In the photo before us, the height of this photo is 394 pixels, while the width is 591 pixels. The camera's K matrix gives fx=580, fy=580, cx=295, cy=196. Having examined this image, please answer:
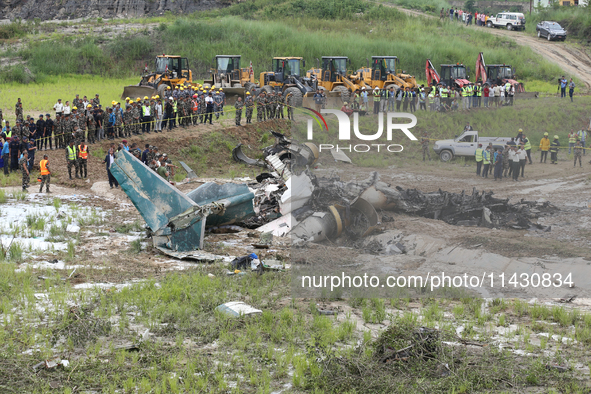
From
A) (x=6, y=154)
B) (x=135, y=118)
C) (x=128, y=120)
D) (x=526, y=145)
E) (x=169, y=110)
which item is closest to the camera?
(x=526, y=145)

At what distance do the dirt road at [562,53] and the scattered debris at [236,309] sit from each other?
33.7 metres

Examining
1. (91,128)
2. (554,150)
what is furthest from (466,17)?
(554,150)

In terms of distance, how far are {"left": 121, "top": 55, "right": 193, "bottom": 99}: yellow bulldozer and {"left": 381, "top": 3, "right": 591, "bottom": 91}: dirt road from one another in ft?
80.5

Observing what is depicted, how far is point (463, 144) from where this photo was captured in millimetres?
10117

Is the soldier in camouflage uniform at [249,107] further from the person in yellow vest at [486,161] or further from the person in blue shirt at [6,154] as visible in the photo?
the person in yellow vest at [486,161]

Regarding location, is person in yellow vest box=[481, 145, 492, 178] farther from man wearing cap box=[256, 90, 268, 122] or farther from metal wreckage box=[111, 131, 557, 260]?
man wearing cap box=[256, 90, 268, 122]

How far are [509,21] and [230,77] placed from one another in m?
29.7

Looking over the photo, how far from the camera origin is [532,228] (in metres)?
10.2

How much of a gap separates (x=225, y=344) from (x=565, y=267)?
19.4 feet

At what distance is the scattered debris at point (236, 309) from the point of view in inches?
341

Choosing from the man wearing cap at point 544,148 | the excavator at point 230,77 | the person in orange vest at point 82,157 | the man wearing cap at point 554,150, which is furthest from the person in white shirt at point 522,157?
the excavator at point 230,77

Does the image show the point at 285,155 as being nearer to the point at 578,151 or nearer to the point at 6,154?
the point at 6,154

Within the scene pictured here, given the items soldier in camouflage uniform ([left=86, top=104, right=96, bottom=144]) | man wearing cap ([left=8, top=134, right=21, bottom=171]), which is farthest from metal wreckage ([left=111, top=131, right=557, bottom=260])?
soldier in camouflage uniform ([left=86, top=104, right=96, bottom=144])

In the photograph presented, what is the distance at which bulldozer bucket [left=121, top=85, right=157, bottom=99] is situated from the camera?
29484 millimetres
